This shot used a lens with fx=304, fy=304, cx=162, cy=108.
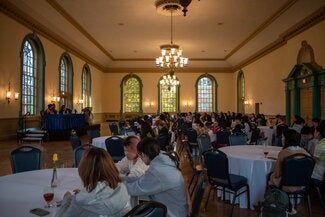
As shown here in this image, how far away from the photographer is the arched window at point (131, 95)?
2620 centimetres

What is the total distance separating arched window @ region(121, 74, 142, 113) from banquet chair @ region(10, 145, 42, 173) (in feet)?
72.7

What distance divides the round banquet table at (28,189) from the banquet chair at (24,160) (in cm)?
64

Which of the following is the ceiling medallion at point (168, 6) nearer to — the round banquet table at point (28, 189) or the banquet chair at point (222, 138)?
the banquet chair at point (222, 138)

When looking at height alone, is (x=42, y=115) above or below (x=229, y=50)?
below

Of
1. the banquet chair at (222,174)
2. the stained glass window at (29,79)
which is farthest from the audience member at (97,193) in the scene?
the stained glass window at (29,79)

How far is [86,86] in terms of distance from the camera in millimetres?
21375

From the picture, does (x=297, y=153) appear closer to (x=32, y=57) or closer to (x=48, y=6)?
(x=48, y=6)

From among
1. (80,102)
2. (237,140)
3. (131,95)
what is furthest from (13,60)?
(131,95)

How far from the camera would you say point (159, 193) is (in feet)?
8.66

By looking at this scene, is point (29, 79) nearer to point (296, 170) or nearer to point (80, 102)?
point (80, 102)

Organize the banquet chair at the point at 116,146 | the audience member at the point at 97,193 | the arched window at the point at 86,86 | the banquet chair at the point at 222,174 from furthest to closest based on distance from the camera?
the arched window at the point at 86,86, the banquet chair at the point at 116,146, the banquet chair at the point at 222,174, the audience member at the point at 97,193

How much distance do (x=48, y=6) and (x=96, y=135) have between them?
20.4ft

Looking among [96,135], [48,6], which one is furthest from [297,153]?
[48,6]

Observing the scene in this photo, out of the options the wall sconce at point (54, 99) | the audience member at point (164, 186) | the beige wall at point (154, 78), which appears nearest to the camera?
the audience member at point (164, 186)
